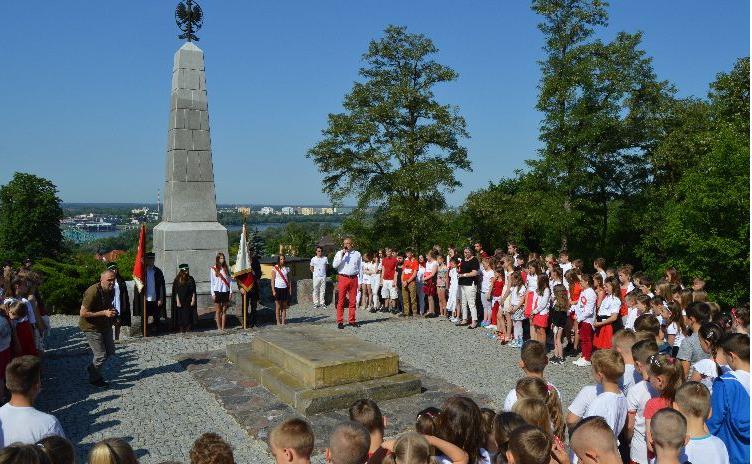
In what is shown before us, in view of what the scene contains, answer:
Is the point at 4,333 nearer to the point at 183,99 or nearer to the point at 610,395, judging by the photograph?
the point at 610,395

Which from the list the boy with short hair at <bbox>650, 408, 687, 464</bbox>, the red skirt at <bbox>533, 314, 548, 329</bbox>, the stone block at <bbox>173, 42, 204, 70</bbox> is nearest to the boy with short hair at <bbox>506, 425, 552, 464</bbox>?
the boy with short hair at <bbox>650, 408, 687, 464</bbox>

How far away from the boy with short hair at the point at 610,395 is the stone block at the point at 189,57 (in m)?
11.7

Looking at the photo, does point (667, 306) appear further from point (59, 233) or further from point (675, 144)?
point (59, 233)

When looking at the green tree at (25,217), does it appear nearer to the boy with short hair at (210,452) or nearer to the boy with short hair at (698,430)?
the boy with short hair at (210,452)

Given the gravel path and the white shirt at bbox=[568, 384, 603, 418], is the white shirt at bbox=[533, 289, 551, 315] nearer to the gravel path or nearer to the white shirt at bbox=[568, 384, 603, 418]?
the gravel path

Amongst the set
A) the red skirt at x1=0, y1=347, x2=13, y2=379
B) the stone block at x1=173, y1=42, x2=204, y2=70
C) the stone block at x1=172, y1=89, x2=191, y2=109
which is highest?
the stone block at x1=173, y1=42, x2=204, y2=70

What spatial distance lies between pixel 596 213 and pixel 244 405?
841 inches

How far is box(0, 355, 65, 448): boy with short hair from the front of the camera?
3830mm

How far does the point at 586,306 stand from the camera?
8.97m

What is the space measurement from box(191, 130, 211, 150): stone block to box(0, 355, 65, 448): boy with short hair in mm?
9196

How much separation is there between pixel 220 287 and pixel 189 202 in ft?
7.85

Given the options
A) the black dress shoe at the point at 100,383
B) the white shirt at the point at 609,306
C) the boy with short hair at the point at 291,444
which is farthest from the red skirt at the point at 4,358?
the white shirt at the point at 609,306

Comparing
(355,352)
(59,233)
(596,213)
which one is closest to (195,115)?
(355,352)

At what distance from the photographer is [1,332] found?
616 centimetres
